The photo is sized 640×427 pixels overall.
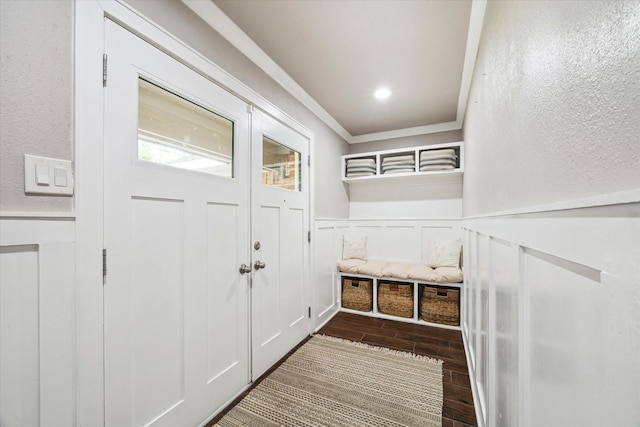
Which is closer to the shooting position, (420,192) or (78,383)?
(78,383)

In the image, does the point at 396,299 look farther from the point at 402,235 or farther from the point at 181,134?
the point at 181,134

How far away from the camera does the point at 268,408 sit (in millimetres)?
1596

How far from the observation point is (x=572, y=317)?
19.2 inches

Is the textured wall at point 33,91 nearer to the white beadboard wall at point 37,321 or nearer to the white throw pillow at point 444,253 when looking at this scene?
the white beadboard wall at point 37,321

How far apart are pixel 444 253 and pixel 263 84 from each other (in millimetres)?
2713

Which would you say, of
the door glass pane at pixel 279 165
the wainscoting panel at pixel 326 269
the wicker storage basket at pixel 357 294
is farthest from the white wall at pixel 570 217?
the wicker storage basket at pixel 357 294

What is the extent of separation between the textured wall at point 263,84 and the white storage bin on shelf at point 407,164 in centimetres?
23

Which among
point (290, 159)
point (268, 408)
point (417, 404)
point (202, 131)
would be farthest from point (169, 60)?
point (417, 404)

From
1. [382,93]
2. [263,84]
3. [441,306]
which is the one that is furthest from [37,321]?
[441,306]

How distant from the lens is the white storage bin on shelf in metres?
3.10

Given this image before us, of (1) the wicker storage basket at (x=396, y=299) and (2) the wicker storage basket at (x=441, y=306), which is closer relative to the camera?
(2) the wicker storage basket at (x=441, y=306)

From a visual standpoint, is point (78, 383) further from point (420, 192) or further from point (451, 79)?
point (420, 192)

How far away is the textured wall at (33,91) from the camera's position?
2.73 ft

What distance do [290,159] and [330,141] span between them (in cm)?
103
